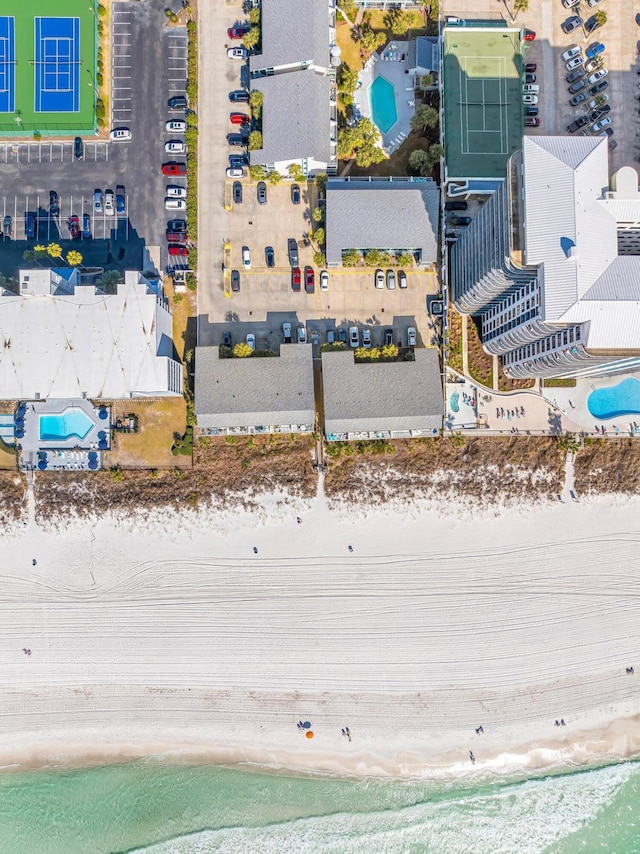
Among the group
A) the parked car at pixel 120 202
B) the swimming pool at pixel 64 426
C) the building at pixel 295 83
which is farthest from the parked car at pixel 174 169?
the swimming pool at pixel 64 426

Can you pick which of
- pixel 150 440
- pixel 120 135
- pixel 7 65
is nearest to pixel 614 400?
pixel 150 440

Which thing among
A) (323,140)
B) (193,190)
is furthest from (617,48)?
(193,190)

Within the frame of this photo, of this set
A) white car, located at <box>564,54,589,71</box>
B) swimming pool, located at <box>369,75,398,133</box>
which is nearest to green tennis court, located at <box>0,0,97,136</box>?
swimming pool, located at <box>369,75,398,133</box>

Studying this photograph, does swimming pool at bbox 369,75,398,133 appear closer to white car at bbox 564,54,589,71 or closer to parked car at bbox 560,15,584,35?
white car at bbox 564,54,589,71

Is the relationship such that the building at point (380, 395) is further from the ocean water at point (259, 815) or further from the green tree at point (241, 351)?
the ocean water at point (259, 815)

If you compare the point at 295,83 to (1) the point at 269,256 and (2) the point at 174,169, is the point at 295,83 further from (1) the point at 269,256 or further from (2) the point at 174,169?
(1) the point at 269,256
